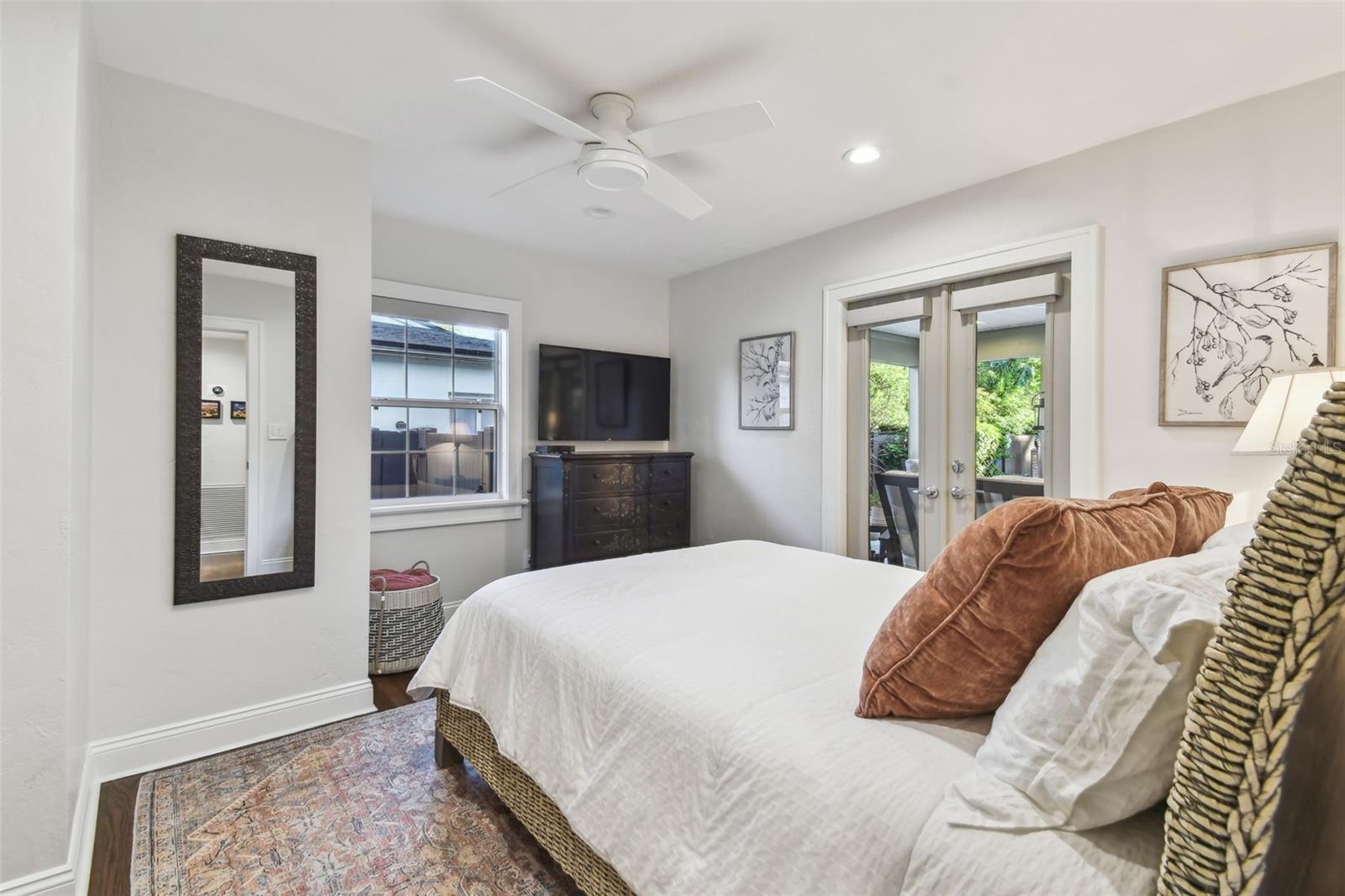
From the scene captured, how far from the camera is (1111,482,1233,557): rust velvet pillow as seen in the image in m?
1.27

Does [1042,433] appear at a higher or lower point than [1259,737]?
Result: higher

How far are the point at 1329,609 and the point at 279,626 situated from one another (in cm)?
308

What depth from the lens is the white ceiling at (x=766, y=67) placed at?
193 cm

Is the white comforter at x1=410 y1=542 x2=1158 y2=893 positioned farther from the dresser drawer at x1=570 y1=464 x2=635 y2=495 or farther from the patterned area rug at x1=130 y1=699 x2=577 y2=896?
the dresser drawer at x1=570 y1=464 x2=635 y2=495

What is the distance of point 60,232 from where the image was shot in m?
1.58

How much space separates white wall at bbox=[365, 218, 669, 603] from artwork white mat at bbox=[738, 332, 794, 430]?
828 millimetres

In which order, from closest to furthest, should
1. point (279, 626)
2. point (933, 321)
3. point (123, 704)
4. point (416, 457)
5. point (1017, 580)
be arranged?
point (1017, 580)
point (123, 704)
point (279, 626)
point (933, 321)
point (416, 457)

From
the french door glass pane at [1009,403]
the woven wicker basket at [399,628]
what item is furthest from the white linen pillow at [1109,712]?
the woven wicker basket at [399,628]

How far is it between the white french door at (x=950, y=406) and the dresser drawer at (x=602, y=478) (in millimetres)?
1466

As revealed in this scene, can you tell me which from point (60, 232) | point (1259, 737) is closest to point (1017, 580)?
point (1259, 737)

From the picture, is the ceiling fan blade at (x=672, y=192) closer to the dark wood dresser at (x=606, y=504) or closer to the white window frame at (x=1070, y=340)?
the white window frame at (x=1070, y=340)

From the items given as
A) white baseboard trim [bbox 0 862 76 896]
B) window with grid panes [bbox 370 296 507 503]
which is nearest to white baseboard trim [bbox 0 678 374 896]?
white baseboard trim [bbox 0 862 76 896]

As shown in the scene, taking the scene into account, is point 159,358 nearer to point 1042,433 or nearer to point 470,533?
point 470,533

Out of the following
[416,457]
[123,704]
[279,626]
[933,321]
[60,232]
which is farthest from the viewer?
[416,457]
